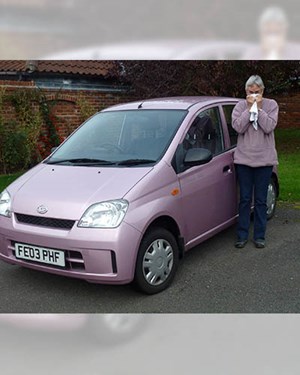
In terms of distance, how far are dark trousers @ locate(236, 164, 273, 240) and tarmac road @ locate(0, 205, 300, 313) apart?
0.71ft

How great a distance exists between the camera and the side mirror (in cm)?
385

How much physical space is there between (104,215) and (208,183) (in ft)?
4.41

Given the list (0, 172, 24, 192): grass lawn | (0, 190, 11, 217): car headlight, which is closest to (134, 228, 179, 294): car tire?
(0, 190, 11, 217): car headlight

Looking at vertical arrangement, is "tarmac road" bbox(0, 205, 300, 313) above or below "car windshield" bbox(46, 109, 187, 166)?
below

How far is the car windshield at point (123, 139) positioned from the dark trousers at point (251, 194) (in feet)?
3.21

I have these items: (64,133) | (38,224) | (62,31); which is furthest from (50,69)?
(62,31)

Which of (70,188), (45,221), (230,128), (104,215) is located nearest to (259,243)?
(230,128)

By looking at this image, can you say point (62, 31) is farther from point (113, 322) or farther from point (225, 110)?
point (225, 110)

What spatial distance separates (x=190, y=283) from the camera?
3.74 m

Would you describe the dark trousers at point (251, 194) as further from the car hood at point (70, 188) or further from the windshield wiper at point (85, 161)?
the windshield wiper at point (85, 161)

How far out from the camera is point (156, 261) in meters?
3.48

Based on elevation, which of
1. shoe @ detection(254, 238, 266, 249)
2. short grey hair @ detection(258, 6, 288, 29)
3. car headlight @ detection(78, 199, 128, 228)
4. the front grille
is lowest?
shoe @ detection(254, 238, 266, 249)

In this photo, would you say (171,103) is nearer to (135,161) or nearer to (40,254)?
(135,161)

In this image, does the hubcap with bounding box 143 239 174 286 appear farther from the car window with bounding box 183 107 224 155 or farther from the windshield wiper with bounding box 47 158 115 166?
the car window with bounding box 183 107 224 155
